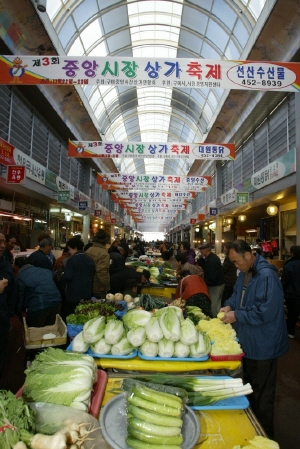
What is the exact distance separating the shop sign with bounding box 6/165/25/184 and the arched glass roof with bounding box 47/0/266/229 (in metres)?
4.94

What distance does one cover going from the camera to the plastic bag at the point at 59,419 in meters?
1.48

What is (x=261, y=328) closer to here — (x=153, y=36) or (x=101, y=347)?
(x=101, y=347)

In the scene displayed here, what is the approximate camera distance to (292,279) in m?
6.35

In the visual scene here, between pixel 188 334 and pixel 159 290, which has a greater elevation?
pixel 188 334

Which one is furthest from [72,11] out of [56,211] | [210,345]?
[210,345]

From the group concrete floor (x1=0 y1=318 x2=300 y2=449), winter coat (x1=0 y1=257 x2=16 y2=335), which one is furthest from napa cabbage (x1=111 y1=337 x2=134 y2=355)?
concrete floor (x1=0 y1=318 x2=300 y2=449)

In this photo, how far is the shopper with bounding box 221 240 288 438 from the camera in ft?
9.32

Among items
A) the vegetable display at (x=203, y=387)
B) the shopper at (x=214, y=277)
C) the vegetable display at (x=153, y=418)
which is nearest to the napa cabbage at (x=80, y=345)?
the vegetable display at (x=203, y=387)

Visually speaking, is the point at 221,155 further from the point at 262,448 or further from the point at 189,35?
the point at 262,448

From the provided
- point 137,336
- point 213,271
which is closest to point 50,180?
point 213,271

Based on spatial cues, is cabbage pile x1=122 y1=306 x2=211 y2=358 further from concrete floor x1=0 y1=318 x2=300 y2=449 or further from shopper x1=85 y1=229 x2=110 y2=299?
shopper x1=85 y1=229 x2=110 y2=299

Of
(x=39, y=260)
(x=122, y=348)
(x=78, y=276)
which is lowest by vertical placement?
(x=122, y=348)

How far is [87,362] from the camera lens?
2057mm

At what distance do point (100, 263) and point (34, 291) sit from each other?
5.40 ft
